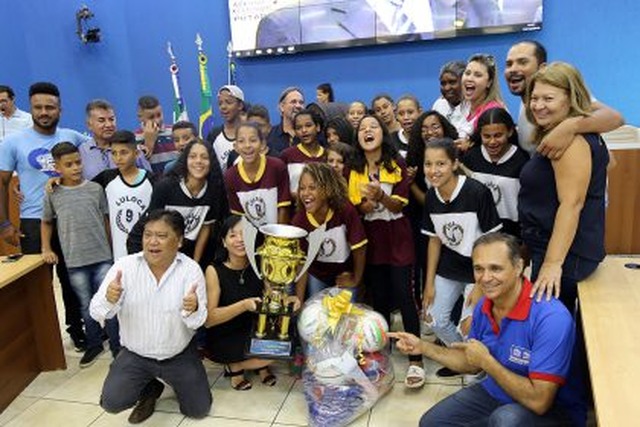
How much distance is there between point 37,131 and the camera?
300 centimetres

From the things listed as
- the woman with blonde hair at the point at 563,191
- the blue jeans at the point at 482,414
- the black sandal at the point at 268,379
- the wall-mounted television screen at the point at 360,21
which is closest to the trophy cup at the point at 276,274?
the black sandal at the point at 268,379

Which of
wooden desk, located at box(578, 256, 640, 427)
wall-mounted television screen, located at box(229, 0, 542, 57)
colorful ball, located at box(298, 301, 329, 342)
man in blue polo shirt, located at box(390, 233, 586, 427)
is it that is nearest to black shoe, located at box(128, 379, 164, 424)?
colorful ball, located at box(298, 301, 329, 342)

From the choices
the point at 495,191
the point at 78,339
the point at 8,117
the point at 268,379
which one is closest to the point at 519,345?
the point at 495,191

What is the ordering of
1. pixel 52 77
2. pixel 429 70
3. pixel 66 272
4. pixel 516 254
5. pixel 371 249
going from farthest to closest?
pixel 52 77 < pixel 429 70 < pixel 66 272 < pixel 371 249 < pixel 516 254

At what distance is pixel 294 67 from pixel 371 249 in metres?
3.16

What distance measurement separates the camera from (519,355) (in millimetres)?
1693

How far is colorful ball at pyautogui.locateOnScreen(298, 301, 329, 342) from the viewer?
7.49 ft

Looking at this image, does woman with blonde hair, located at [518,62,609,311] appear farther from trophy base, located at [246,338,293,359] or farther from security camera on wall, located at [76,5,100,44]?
security camera on wall, located at [76,5,100,44]

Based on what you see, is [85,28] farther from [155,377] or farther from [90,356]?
[155,377]

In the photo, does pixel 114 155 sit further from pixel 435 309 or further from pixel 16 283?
pixel 435 309

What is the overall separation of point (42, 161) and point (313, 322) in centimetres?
185

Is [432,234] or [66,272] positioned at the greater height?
[432,234]

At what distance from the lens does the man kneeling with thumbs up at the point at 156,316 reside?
2.26 meters

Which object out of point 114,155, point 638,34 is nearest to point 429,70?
point 638,34
